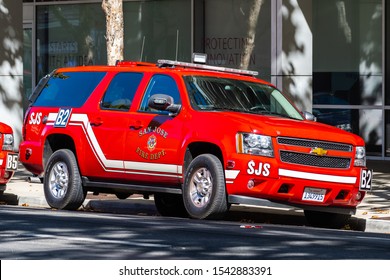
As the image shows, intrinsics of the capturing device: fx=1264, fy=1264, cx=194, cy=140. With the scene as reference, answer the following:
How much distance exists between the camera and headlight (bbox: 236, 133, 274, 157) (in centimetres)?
1535

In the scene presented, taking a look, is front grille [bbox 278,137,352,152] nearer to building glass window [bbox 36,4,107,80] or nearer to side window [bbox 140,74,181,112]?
side window [bbox 140,74,181,112]

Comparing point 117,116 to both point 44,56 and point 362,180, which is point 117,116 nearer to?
point 362,180

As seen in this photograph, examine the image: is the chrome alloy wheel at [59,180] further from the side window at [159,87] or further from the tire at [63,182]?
the side window at [159,87]

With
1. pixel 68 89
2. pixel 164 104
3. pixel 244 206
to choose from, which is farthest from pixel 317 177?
pixel 68 89

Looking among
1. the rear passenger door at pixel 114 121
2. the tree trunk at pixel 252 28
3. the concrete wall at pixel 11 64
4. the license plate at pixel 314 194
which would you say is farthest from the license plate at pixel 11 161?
the concrete wall at pixel 11 64

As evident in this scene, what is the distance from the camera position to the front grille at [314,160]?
50.9 ft

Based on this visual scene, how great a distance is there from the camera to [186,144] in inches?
633

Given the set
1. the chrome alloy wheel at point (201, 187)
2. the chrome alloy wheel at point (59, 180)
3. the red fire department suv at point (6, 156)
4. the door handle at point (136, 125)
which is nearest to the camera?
the chrome alloy wheel at point (201, 187)

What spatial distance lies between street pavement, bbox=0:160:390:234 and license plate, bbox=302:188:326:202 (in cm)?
27

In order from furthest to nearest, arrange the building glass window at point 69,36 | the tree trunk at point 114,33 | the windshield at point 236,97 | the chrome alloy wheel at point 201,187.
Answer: the building glass window at point 69,36, the tree trunk at point 114,33, the windshield at point 236,97, the chrome alloy wheel at point 201,187

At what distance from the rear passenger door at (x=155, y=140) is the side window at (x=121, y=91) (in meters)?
0.26

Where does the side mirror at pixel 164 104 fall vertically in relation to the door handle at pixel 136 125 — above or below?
above

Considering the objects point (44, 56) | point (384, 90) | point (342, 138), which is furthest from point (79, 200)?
point (44, 56)

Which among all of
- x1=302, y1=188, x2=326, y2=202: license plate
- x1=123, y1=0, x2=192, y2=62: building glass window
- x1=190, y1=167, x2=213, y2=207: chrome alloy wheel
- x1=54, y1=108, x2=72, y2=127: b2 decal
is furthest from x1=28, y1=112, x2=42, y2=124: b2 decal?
x1=123, y1=0, x2=192, y2=62: building glass window
